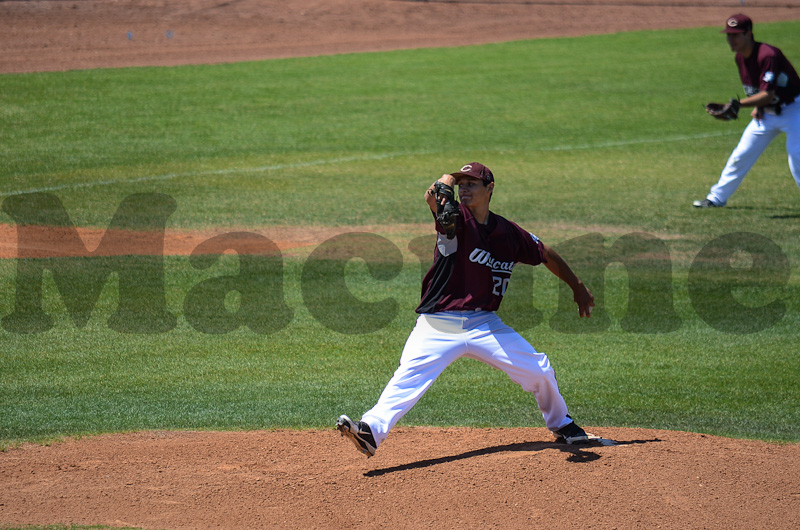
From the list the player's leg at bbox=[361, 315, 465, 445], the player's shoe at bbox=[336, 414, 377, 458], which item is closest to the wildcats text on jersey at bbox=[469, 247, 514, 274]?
the player's leg at bbox=[361, 315, 465, 445]

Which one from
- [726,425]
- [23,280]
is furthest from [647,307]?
[23,280]

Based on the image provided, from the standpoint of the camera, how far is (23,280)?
1021cm

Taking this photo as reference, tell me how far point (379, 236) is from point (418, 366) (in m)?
7.02

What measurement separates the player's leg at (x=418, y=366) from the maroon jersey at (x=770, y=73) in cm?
837

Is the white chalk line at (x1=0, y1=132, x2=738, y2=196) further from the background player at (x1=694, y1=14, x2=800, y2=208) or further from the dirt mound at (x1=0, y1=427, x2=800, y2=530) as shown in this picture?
the dirt mound at (x1=0, y1=427, x2=800, y2=530)

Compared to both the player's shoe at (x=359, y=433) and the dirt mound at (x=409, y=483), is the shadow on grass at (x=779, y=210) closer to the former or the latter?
the dirt mound at (x=409, y=483)

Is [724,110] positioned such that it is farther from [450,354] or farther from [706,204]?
[450,354]

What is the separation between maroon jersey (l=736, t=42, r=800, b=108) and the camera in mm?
12031

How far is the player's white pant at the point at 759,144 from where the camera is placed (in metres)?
12.4

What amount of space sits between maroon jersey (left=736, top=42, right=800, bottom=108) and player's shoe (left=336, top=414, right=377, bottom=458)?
9125 mm

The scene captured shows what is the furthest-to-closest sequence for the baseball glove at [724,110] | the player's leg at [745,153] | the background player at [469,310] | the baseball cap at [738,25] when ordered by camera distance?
the player's leg at [745,153]
the baseball glove at [724,110]
the baseball cap at [738,25]
the background player at [469,310]

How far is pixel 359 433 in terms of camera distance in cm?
538

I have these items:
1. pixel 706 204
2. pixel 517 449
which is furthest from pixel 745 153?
pixel 517 449

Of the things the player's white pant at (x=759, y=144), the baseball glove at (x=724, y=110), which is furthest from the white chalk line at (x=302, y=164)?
the baseball glove at (x=724, y=110)
